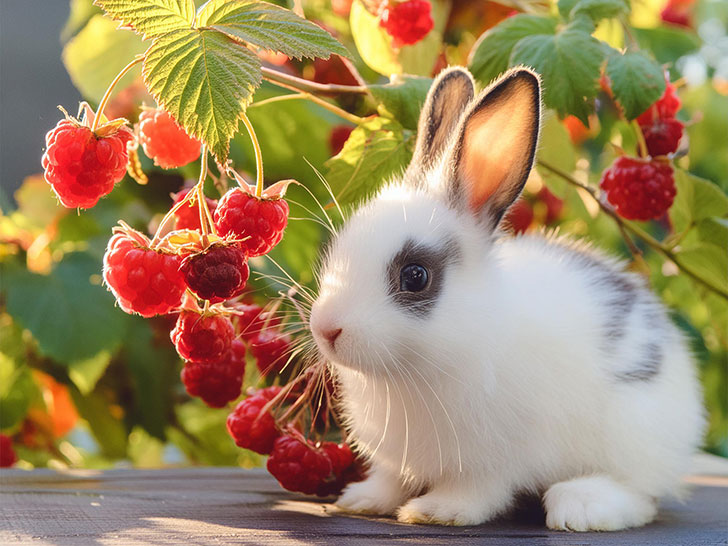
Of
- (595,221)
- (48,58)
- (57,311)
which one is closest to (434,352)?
(57,311)

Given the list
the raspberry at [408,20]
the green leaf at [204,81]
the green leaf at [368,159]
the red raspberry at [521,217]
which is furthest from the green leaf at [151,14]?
the red raspberry at [521,217]

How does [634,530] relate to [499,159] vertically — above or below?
below

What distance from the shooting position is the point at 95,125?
3.01 ft

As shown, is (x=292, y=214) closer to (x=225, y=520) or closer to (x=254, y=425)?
(x=254, y=425)

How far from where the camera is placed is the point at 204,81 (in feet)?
2.85

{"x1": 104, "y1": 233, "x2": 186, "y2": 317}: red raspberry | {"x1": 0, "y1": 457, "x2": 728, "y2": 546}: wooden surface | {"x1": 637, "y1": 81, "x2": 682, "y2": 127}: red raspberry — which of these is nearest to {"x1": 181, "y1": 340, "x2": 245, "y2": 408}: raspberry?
{"x1": 0, "y1": 457, "x2": 728, "y2": 546}: wooden surface

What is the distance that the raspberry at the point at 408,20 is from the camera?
127 cm

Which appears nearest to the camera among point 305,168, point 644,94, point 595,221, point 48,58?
point 644,94

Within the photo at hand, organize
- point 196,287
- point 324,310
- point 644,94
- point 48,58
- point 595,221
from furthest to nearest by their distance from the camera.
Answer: point 48,58 → point 595,221 → point 644,94 → point 324,310 → point 196,287

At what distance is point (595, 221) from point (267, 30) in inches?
45.6

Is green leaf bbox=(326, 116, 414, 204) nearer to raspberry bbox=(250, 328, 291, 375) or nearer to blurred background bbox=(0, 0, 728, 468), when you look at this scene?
blurred background bbox=(0, 0, 728, 468)

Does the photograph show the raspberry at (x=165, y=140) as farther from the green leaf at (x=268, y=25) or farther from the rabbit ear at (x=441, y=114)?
the rabbit ear at (x=441, y=114)

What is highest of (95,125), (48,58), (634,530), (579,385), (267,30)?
(48,58)

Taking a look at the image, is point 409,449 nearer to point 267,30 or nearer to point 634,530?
point 634,530
